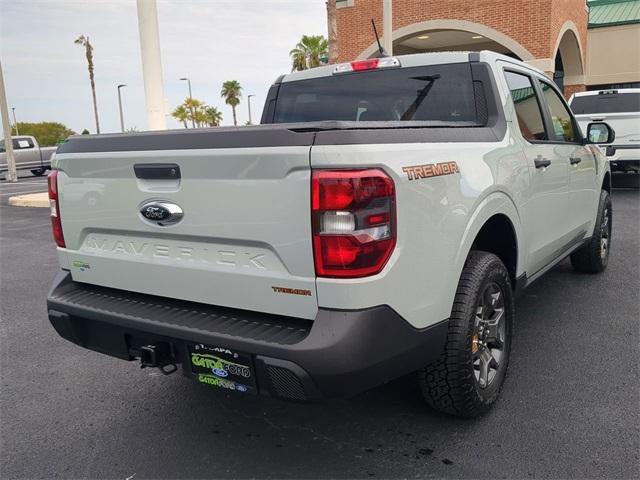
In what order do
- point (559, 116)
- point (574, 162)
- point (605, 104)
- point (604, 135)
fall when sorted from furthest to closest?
point (605, 104) → point (604, 135) → point (559, 116) → point (574, 162)

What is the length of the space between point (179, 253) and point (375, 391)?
1.53 metres

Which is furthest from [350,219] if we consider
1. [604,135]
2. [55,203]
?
[604,135]

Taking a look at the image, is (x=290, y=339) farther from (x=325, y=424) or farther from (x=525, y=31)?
(x=525, y=31)

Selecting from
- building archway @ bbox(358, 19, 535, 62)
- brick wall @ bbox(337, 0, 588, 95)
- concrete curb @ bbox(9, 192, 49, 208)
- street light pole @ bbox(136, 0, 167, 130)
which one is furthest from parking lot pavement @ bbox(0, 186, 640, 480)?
building archway @ bbox(358, 19, 535, 62)

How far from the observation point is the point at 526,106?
3816mm

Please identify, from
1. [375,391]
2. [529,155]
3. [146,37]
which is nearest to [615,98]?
[146,37]

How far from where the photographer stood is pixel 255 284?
7.74ft

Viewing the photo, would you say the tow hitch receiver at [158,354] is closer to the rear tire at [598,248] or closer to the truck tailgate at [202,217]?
the truck tailgate at [202,217]

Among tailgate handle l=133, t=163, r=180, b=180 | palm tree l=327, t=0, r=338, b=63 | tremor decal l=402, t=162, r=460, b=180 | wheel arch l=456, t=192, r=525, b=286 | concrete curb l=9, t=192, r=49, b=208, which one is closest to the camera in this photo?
tremor decal l=402, t=162, r=460, b=180

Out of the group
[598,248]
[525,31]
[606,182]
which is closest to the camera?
[598,248]

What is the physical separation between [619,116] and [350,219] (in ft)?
38.1

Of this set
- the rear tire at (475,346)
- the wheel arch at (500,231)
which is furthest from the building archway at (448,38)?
the rear tire at (475,346)

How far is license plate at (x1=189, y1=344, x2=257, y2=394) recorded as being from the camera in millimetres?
2334

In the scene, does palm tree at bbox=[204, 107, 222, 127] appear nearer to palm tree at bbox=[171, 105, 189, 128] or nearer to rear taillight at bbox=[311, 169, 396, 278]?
palm tree at bbox=[171, 105, 189, 128]
